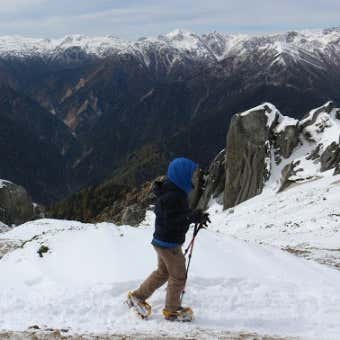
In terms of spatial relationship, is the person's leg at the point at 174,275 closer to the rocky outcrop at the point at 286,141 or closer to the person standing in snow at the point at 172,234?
the person standing in snow at the point at 172,234

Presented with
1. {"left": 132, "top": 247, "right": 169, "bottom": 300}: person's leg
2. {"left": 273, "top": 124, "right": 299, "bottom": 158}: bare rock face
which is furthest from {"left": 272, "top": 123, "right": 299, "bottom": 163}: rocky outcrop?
{"left": 132, "top": 247, "right": 169, "bottom": 300}: person's leg

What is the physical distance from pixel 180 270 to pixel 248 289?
7.21 ft

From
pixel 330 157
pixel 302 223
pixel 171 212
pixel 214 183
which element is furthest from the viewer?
pixel 214 183

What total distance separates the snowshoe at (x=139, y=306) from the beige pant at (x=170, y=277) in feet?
0.32

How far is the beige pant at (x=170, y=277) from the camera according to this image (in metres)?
9.40

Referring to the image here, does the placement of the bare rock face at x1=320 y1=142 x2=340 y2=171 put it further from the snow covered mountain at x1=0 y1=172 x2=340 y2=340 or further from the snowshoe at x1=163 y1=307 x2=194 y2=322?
the snowshoe at x1=163 y1=307 x2=194 y2=322

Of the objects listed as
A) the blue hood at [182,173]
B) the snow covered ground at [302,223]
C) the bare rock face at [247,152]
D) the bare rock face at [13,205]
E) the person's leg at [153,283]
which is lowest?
the bare rock face at [13,205]

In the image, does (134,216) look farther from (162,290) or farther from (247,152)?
(162,290)

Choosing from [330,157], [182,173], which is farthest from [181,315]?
[330,157]

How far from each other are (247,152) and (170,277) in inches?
2180

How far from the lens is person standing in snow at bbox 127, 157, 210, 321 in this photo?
898cm

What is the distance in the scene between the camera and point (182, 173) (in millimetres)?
8930

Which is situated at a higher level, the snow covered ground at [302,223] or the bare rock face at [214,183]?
the snow covered ground at [302,223]

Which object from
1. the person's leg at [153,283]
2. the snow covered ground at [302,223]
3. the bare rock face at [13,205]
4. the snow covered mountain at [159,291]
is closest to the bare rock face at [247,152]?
the snow covered ground at [302,223]
